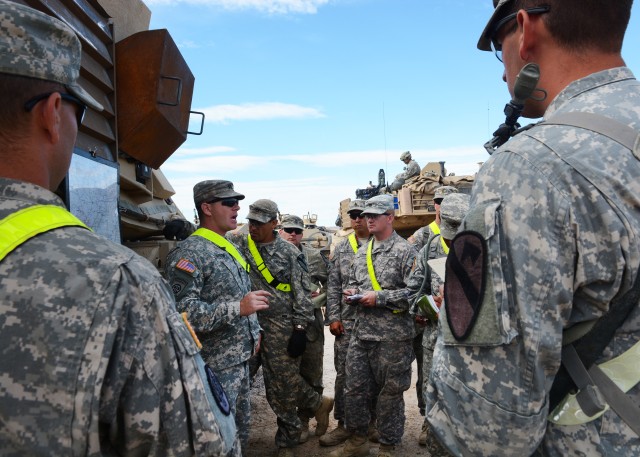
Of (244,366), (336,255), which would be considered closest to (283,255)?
(336,255)

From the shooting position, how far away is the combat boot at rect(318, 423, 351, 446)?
5.55m

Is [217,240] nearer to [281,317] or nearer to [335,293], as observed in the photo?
[281,317]

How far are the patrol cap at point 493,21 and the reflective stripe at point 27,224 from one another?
4.40 feet

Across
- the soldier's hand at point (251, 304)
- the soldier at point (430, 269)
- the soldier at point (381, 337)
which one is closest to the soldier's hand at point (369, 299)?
the soldier at point (381, 337)

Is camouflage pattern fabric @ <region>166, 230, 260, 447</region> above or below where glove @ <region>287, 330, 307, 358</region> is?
above

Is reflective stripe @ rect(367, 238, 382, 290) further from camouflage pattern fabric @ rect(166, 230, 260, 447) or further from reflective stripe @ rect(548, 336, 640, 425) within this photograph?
reflective stripe @ rect(548, 336, 640, 425)

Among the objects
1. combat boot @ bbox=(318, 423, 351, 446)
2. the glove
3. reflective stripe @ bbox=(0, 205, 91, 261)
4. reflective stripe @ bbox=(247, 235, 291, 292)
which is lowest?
combat boot @ bbox=(318, 423, 351, 446)

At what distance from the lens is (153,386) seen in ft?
3.89

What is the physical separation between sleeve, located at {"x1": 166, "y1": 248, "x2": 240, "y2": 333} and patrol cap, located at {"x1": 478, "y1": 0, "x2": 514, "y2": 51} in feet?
8.41

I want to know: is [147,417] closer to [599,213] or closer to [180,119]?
[599,213]

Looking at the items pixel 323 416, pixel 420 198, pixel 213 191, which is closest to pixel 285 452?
pixel 323 416

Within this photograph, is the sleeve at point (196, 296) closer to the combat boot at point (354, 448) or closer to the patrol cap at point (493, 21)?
the combat boot at point (354, 448)

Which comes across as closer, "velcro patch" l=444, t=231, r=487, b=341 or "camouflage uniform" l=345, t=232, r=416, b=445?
"velcro patch" l=444, t=231, r=487, b=341

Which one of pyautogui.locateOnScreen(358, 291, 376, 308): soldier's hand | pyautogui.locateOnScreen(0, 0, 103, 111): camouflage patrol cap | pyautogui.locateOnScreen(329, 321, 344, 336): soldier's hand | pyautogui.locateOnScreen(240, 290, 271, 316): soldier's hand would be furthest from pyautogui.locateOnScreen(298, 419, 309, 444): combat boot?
pyautogui.locateOnScreen(0, 0, 103, 111): camouflage patrol cap
